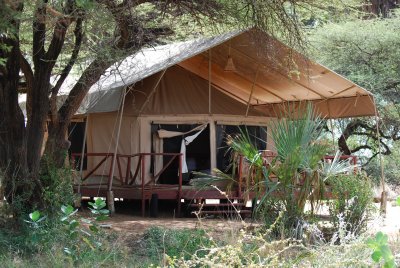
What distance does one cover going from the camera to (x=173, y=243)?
7.98 meters

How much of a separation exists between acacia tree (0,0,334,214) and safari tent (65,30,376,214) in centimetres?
220

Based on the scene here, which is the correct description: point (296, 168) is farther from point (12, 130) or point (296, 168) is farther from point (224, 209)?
point (12, 130)

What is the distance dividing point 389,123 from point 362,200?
10504mm

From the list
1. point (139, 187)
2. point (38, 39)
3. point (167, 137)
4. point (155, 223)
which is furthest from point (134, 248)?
point (167, 137)

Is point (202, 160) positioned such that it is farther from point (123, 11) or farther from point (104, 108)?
point (123, 11)

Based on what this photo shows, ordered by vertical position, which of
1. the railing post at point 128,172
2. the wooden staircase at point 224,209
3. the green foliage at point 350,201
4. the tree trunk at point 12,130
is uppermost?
the tree trunk at point 12,130

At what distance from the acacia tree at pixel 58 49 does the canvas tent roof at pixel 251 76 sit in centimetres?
103

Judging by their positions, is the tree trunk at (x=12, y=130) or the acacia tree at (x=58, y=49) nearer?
the acacia tree at (x=58, y=49)

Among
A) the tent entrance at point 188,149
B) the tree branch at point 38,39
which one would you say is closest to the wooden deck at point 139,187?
the tent entrance at point 188,149

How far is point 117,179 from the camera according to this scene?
13.1 metres

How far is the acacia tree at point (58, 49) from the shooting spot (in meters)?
8.17

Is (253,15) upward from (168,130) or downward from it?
upward

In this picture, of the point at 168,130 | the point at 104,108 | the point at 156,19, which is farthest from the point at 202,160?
the point at 156,19

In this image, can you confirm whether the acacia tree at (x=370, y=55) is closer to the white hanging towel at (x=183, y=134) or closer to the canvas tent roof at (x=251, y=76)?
the canvas tent roof at (x=251, y=76)
